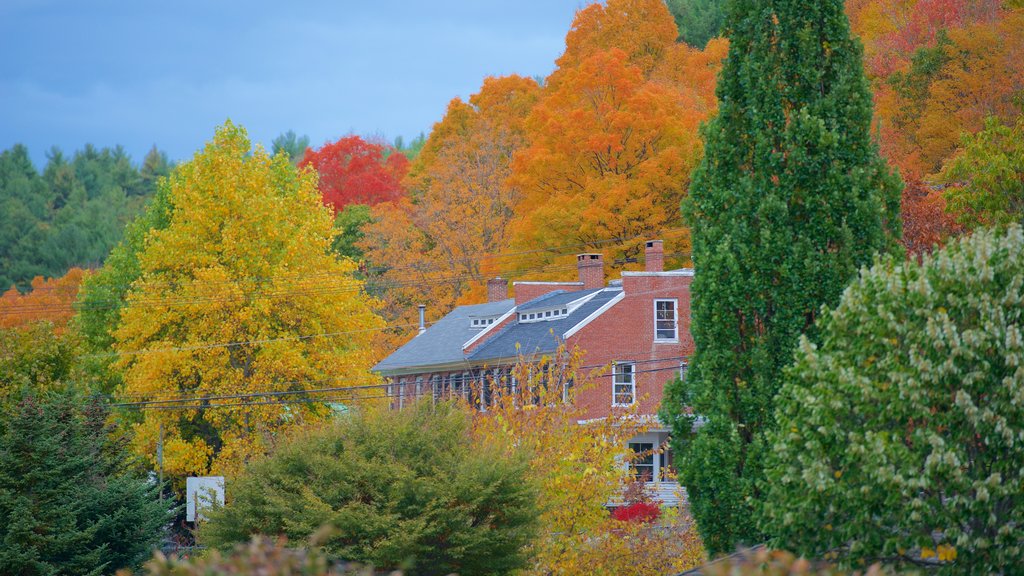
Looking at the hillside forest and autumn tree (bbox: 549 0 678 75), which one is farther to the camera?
autumn tree (bbox: 549 0 678 75)

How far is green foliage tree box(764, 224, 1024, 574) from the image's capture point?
10.1 metres

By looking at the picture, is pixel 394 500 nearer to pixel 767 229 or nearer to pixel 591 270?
pixel 767 229

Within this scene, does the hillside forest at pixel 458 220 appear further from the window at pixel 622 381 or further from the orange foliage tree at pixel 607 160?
the window at pixel 622 381

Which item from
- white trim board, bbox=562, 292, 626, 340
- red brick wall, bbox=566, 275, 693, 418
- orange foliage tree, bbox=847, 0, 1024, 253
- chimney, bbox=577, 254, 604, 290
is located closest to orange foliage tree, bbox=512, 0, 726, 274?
chimney, bbox=577, 254, 604, 290

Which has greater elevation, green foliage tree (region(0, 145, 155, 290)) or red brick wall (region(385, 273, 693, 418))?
green foliage tree (region(0, 145, 155, 290))

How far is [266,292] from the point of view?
3803 cm

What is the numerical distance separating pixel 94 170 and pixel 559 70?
333ft

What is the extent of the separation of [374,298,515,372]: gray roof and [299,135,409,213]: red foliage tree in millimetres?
33622

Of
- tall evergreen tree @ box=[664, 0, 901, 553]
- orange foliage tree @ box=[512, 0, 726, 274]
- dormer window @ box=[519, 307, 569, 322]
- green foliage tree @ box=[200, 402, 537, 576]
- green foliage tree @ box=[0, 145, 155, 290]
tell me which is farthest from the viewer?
green foliage tree @ box=[0, 145, 155, 290]

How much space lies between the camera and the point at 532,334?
4278 centimetres

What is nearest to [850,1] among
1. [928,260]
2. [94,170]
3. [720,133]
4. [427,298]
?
[427,298]

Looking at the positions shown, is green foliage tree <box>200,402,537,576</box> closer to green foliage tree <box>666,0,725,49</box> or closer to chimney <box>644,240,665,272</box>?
chimney <box>644,240,665,272</box>

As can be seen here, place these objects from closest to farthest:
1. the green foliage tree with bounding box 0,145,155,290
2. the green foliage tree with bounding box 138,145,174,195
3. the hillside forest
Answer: the hillside forest
the green foliage tree with bounding box 0,145,155,290
the green foliage tree with bounding box 138,145,174,195

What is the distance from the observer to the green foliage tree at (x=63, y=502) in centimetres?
2281
